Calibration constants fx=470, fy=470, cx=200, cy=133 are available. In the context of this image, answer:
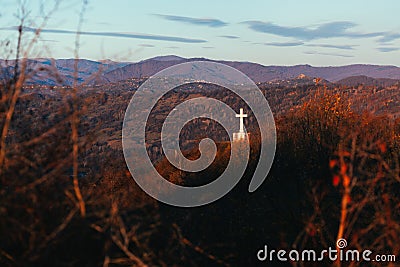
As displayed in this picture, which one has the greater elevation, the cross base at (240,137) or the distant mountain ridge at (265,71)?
the distant mountain ridge at (265,71)

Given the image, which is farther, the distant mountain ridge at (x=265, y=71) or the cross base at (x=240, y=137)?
the cross base at (x=240, y=137)

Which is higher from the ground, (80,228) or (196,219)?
(80,228)

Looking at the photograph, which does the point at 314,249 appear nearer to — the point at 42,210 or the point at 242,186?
the point at 242,186

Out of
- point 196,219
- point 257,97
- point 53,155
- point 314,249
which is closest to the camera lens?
point 53,155

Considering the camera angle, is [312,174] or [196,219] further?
[312,174]

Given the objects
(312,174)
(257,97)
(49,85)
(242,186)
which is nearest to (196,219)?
(242,186)

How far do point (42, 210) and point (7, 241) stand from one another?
0.35 m

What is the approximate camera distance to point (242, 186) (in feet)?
35.1

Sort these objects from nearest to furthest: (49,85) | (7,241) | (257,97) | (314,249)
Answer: (7,241) → (49,85) → (314,249) → (257,97)

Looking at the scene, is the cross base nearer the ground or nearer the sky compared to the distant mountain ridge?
nearer the ground

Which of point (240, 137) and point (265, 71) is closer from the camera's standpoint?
point (240, 137)

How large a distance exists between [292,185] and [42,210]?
23.9ft

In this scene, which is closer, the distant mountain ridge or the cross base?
the distant mountain ridge

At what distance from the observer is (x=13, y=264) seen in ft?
12.2
